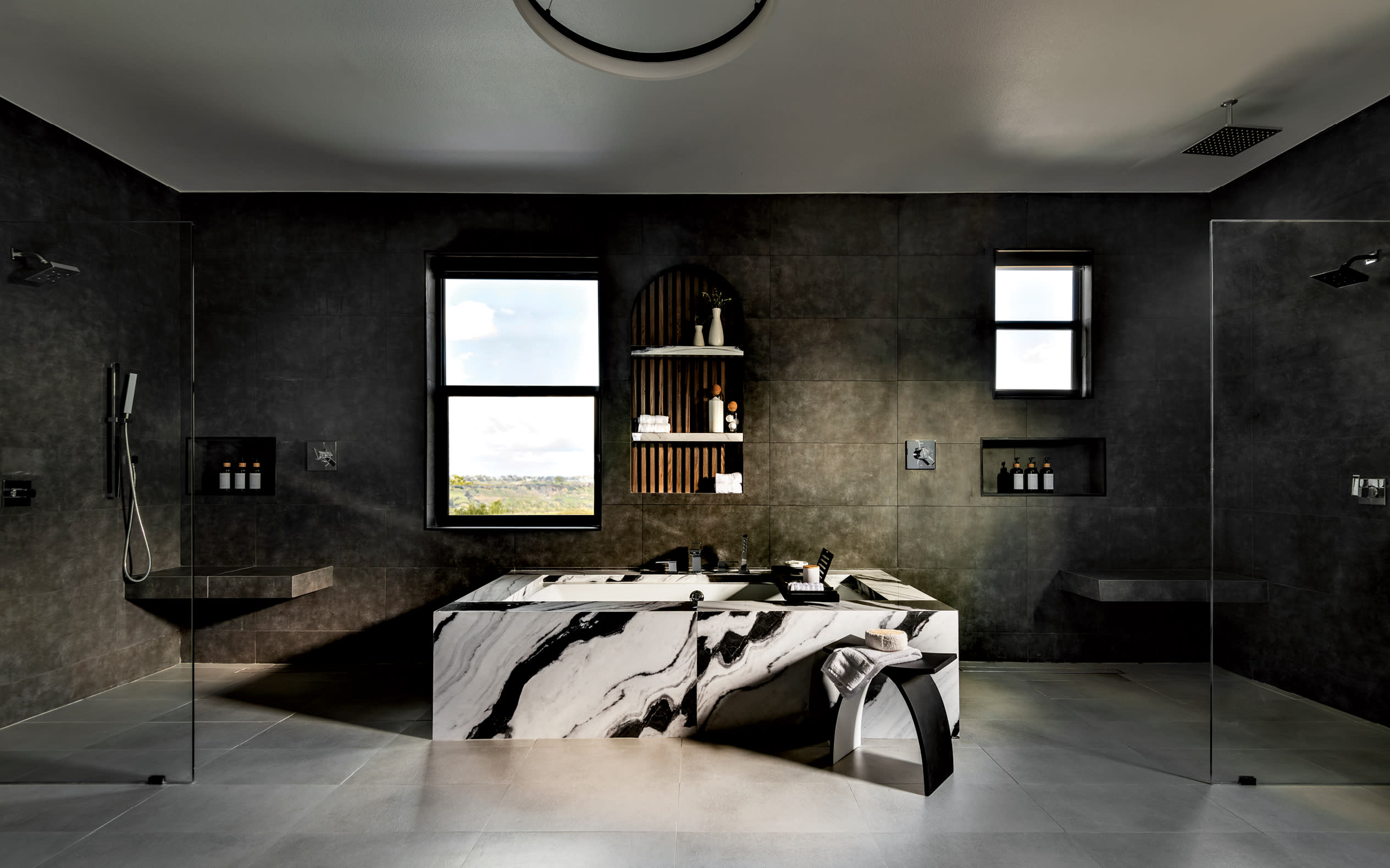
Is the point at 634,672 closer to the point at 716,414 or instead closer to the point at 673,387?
the point at 716,414

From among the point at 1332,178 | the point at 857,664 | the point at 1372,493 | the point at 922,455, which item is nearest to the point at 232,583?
the point at 857,664

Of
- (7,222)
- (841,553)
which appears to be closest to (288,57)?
(7,222)

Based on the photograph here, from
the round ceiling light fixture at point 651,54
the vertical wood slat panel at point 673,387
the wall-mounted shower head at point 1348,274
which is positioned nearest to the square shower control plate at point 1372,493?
the wall-mounted shower head at point 1348,274

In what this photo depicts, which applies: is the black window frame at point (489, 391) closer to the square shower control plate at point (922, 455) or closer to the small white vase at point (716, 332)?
the small white vase at point (716, 332)

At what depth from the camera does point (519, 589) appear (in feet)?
12.5

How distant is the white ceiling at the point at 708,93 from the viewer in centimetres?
274

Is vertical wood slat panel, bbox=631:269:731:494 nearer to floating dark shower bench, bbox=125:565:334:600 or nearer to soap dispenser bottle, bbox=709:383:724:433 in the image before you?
soap dispenser bottle, bbox=709:383:724:433

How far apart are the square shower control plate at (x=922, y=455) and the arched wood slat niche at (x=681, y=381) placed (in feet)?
3.38

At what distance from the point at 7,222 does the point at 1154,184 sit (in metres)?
5.72

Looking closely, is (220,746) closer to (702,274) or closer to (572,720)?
(572,720)

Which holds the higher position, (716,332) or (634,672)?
(716,332)

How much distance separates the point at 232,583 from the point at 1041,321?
5.02m

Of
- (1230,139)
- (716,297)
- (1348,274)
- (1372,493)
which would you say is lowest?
(1372,493)

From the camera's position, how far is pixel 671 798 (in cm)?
267
